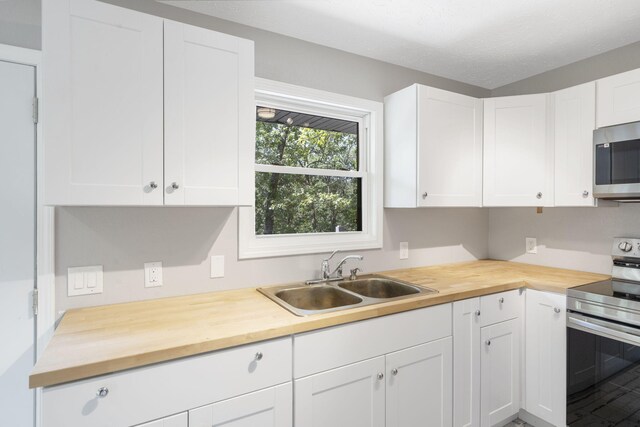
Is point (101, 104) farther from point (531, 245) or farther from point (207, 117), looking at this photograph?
point (531, 245)

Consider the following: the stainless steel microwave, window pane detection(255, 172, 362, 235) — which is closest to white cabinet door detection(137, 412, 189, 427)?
window pane detection(255, 172, 362, 235)

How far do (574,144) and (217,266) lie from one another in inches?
92.4

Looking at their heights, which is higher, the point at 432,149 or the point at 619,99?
the point at 619,99

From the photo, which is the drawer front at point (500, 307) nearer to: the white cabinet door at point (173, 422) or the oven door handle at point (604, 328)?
the oven door handle at point (604, 328)

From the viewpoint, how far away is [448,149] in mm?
2283

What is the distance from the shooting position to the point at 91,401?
1.05m

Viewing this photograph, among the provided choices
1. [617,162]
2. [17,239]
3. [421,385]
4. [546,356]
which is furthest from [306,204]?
[617,162]

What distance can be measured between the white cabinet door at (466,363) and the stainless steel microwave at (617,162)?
99cm

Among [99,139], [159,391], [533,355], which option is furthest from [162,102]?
[533,355]

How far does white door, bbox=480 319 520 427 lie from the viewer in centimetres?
198

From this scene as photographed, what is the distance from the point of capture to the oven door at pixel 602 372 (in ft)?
5.41

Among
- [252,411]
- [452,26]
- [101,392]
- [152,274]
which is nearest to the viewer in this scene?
[101,392]

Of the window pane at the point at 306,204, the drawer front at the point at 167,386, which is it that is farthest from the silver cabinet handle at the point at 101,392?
the window pane at the point at 306,204

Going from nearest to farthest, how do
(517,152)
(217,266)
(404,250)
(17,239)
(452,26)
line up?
(17,239) < (217,266) < (452,26) < (517,152) < (404,250)
